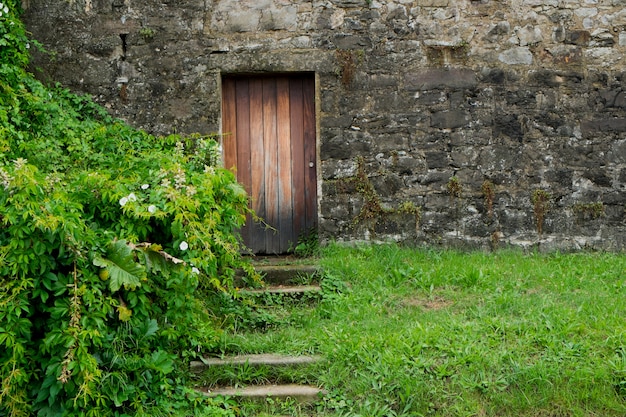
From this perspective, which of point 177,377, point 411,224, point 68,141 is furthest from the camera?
point 411,224

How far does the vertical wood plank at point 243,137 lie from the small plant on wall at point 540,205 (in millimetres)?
2856

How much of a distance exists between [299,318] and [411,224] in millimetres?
1952

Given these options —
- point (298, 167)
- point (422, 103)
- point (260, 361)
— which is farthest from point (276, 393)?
point (422, 103)

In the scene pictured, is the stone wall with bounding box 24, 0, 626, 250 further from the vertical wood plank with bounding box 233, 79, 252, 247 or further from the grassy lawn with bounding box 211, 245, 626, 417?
the grassy lawn with bounding box 211, 245, 626, 417

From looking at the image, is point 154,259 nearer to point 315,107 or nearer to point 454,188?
point 315,107

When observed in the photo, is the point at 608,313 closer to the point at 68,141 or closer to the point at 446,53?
the point at 446,53

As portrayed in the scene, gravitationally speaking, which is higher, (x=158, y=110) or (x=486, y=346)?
(x=158, y=110)

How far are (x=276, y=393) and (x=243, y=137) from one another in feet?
10.7

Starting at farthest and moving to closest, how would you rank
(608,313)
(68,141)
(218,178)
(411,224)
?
(411,224) → (68,141) → (608,313) → (218,178)

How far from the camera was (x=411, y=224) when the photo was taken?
623 cm

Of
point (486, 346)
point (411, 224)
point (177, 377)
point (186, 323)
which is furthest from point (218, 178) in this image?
point (411, 224)

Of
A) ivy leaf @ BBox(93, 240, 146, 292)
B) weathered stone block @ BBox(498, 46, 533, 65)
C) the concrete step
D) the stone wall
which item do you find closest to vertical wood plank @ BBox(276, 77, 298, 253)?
the stone wall

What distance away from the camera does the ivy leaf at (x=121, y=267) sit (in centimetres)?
336

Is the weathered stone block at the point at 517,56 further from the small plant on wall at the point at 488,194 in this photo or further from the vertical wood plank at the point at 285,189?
the vertical wood plank at the point at 285,189
